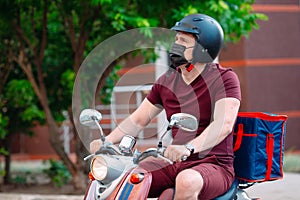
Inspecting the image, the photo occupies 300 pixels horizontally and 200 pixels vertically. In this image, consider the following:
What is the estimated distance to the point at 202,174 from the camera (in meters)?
3.61

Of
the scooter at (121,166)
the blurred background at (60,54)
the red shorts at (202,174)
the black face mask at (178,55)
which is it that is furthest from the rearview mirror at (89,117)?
the blurred background at (60,54)

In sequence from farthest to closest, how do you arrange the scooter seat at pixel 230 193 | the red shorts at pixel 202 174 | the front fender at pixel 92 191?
the scooter seat at pixel 230 193 → the red shorts at pixel 202 174 → the front fender at pixel 92 191

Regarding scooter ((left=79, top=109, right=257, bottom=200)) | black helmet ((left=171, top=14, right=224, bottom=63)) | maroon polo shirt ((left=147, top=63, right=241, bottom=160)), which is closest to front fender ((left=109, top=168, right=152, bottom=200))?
scooter ((left=79, top=109, right=257, bottom=200))

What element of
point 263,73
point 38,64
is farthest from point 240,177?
point 263,73

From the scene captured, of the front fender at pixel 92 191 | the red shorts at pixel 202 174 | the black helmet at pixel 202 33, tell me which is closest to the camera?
the front fender at pixel 92 191

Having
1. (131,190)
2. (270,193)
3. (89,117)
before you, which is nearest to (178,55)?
(89,117)

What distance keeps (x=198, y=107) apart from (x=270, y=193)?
508 centimetres

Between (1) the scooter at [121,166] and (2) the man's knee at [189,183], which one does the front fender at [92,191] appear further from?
(2) the man's knee at [189,183]

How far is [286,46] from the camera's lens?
50.6ft

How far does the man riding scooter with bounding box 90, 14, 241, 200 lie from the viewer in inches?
145

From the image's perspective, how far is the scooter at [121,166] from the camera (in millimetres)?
3375

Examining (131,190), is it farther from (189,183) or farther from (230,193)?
(230,193)

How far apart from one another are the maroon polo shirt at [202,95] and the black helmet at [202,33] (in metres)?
0.10

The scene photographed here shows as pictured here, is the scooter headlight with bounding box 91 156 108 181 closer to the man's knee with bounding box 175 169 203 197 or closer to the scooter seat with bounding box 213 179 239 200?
the man's knee with bounding box 175 169 203 197
